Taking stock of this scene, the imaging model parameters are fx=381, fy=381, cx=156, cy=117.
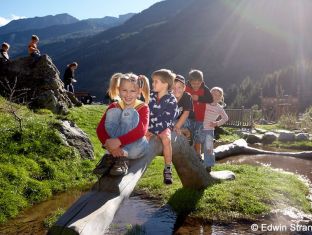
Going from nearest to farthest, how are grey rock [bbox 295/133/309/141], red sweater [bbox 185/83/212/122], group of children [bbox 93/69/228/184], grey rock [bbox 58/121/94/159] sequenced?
group of children [bbox 93/69/228/184] → red sweater [bbox 185/83/212/122] → grey rock [bbox 58/121/94/159] → grey rock [bbox 295/133/309/141]

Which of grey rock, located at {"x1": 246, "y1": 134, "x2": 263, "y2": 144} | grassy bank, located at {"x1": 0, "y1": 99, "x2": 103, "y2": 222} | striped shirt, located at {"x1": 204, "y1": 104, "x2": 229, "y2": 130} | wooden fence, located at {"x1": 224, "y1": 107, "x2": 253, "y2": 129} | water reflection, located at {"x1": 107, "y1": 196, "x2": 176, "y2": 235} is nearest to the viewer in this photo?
water reflection, located at {"x1": 107, "y1": 196, "x2": 176, "y2": 235}

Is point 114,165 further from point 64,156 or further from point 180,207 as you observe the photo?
point 64,156

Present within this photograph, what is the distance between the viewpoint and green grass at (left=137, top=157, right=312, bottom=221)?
324 inches

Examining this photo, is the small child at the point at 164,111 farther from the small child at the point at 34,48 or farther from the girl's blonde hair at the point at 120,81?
the small child at the point at 34,48

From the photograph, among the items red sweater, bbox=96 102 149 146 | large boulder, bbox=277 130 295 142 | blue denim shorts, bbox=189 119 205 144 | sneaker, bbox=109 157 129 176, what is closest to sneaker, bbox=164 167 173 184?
red sweater, bbox=96 102 149 146

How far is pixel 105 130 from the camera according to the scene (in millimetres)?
6074

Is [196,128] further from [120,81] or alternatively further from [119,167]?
[119,167]

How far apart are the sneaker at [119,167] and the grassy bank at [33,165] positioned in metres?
3.72

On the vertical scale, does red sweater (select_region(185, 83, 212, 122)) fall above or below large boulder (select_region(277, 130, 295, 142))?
above

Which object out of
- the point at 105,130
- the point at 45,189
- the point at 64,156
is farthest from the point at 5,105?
the point at 105,130

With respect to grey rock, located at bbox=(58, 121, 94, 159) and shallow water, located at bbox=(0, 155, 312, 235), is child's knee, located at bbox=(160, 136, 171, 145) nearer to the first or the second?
shallow water, located at bbox=(0, 155, 312, 235)

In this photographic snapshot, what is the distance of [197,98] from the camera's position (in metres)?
9.46

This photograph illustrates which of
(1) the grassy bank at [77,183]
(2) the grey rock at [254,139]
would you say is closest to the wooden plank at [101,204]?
(1) the grassy bank at [77,183]

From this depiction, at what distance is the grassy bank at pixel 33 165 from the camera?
921 centimetres
